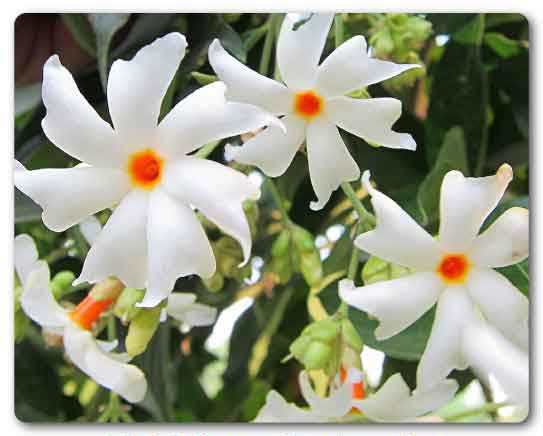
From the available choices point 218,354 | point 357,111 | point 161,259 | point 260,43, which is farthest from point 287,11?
point 218,354

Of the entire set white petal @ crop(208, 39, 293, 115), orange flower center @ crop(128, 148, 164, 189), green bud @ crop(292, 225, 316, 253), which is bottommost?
green bud @ crop(292, 225, 316, 253)

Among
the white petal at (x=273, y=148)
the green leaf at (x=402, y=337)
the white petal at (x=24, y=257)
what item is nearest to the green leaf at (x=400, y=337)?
the green leaf at (x=402, y=337)

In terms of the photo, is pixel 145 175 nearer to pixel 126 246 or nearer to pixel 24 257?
pixel 126 246

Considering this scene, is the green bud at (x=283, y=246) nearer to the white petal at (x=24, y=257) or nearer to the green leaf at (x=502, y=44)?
the white petal at (x=24, y=257)

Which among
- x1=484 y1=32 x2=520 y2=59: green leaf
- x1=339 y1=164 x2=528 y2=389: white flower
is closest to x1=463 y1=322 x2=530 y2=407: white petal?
x1=339 y1=164 x2=528 y2=389: white flower

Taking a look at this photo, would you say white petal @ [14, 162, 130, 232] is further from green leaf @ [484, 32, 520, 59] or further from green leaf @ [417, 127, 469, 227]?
green leaf @ [484, 32, 520, 59]

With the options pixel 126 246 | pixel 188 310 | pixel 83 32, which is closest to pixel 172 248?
pixel 126 246

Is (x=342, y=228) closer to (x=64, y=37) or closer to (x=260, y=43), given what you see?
(x=260, y=43)
